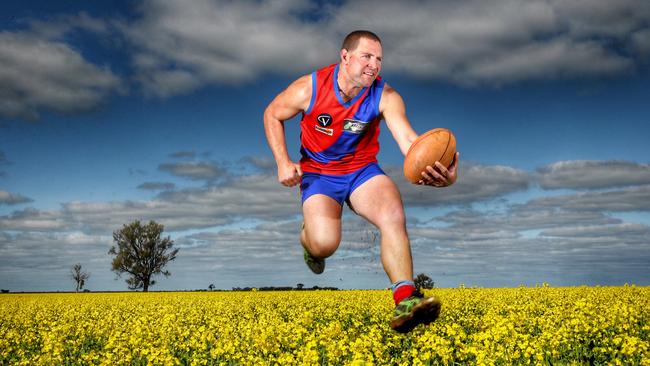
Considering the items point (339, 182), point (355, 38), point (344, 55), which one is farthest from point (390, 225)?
point (355, 38)

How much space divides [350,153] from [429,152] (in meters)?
1.36

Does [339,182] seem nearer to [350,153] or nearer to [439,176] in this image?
[350,153]

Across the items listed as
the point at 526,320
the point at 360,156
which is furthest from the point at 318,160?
the point at 526,320

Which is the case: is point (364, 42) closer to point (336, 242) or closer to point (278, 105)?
point (278, 105)

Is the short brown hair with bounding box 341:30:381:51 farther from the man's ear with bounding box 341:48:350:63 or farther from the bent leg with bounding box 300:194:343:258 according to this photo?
the bent leg with bounding box 300:194:343:258

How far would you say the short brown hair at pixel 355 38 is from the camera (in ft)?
19.7

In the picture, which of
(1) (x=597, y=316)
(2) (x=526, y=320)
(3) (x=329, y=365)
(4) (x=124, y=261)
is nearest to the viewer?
(3) (x=329, y=365)

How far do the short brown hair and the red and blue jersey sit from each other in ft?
1.34

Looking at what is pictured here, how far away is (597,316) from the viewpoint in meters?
8.91

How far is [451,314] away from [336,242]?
6.52 meters

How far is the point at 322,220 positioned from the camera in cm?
666

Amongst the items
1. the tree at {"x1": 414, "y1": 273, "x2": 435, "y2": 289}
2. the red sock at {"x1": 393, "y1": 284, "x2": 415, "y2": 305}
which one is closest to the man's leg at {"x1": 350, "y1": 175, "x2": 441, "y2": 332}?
the red sock at {"x1": 393, "y1": 284, "x2": 415, "y2": 305}

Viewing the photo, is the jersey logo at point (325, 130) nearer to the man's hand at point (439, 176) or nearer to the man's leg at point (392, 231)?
the man's leg at point (392, 231)

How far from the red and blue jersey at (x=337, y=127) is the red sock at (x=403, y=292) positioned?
1.43 m
